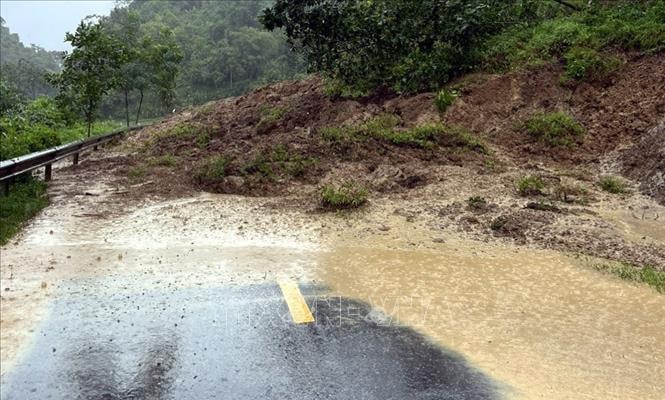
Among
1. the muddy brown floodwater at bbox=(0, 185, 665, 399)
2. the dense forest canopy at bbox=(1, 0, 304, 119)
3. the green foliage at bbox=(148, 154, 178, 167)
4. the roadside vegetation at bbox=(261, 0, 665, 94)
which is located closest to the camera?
the muddy brown floodwater at bbox=(0, 185, 665, 399)

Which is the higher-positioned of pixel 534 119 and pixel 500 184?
pixel 534 119

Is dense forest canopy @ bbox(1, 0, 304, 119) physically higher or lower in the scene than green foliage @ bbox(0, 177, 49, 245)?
higher

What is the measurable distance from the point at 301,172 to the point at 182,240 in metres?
4.20

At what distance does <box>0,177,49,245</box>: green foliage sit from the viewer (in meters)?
7.00

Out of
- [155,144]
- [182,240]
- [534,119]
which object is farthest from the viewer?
[155,144]

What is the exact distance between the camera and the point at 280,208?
883cm

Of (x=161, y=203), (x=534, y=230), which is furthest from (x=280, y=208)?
(x=534, y=230)

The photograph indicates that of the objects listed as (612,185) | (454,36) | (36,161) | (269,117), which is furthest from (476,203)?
(269,117)

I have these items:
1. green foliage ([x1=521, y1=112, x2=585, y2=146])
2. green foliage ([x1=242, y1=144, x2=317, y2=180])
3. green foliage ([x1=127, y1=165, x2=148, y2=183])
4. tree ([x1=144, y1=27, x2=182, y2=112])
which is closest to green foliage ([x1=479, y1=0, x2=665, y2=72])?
green foliage ([x1=521, y1=112, x2=585, y2=146])

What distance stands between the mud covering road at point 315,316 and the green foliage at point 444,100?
6.91 m

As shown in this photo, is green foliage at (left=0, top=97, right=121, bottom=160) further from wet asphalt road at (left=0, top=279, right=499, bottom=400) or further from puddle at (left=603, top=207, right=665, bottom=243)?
puddle at (left=603, top=207, right=665, bottom=243)

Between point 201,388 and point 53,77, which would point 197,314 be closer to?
point 201,388

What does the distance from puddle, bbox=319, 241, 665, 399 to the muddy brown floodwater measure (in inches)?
0.5

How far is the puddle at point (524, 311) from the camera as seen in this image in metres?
4.01
